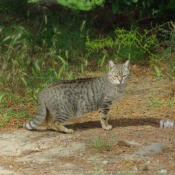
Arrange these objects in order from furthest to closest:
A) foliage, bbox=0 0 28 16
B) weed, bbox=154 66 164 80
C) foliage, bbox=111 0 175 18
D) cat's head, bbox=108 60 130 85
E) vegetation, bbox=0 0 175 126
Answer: foliage, bbox=0 0 28 16 → foliage, bbox=111 0 175 18 → weed, bbox=154 66 164 80 → vegetation, bbox=0 0 175 126 → cat's head, bbox=108 60 130 85

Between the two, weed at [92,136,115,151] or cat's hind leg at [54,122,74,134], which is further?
cat's hind leg at [54,122,74,134]

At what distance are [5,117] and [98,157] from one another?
2120mm

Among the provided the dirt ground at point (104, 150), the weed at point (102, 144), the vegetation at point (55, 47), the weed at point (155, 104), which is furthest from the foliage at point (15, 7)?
the weed at point (102, 144)

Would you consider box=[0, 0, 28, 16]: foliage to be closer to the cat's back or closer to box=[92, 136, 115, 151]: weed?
the cat's back

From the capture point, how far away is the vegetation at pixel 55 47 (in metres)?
9.04

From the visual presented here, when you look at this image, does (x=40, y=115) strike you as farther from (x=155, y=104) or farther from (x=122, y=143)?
(x=155, y=104)

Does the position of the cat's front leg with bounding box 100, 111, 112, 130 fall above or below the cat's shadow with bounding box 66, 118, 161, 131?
above

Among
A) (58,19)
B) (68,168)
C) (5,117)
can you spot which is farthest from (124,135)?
(58,19)

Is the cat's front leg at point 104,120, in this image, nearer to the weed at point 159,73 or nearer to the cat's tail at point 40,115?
the cat's tail at point 40,115

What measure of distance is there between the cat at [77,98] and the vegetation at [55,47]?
0.77 meters

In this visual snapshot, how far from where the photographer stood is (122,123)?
25.7 feet

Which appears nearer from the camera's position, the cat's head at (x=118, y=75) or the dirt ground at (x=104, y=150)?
the dirt ground at (x=104, y=150)

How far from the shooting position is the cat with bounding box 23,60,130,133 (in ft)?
24.2

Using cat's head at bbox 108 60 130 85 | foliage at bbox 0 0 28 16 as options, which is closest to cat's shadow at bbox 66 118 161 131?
cat's head at bbox 108 60 130 85
